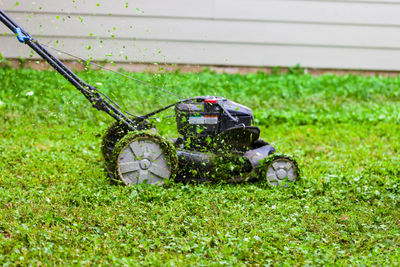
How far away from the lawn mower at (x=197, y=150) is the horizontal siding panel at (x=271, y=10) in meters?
3.70

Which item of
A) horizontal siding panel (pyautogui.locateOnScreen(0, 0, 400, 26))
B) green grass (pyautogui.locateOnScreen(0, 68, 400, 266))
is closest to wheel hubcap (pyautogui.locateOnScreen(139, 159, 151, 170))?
green grass (pyautogui.locateOnScreen(0, 68, 400, 266))

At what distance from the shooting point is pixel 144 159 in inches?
177

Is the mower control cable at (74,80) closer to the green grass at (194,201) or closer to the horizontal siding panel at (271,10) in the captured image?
the green grass at (194,201)

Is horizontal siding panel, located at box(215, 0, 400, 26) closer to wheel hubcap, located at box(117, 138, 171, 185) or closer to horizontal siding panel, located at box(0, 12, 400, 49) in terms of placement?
horizontal siding panel, located at box(0, 12, 400, 49)

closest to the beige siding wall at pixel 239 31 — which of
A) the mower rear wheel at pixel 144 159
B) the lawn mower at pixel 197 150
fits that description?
the lawn mower at pixel 197 150

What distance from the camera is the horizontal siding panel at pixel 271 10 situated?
8.27m

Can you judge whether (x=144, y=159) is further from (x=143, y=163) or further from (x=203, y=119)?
(x=203, y=119)

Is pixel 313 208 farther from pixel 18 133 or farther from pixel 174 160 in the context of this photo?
pixel 18 133

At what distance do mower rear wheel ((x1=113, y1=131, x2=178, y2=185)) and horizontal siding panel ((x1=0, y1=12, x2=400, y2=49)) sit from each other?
3.70m

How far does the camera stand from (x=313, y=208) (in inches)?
167

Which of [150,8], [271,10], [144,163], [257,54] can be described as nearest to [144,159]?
[144,163]

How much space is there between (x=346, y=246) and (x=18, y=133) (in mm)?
4247

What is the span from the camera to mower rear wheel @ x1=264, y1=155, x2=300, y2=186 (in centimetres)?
472

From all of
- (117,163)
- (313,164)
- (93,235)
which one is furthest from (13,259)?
(313,164)
